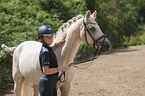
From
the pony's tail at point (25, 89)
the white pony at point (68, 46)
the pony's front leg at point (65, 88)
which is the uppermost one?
the white pony at point (68, 46)

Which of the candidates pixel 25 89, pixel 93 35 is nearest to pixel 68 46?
pixel 93 35

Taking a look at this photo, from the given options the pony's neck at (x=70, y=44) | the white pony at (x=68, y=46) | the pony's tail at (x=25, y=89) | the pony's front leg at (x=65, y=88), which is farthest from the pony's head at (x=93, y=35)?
the pony's tail at (x=25, y=89)

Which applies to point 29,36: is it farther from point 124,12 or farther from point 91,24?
point 124,12

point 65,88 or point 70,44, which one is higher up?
point 70,44

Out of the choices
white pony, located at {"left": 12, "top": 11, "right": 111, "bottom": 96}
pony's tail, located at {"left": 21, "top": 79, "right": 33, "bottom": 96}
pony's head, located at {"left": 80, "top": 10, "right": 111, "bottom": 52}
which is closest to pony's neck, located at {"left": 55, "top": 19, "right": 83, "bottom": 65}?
white pony, located at {"left": 12, "top": 11, "right": 111, "bottom": 96}

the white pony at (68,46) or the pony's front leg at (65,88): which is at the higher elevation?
the white pony at (68,46)

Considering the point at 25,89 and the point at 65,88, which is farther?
the point at 25,89

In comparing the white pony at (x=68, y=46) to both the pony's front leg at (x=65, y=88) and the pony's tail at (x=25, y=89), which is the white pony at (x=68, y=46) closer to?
the pony's front leg at (x=65, y=88)

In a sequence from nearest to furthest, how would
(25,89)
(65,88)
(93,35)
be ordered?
(93,35) → (65,88) → (25,89)

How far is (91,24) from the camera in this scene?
2428mm

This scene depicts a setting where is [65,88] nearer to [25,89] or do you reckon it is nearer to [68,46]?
[68,46]

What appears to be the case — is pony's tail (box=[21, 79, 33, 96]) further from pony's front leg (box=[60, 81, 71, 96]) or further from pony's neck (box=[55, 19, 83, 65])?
pony's neck (box=[55, 19, 83, 65])

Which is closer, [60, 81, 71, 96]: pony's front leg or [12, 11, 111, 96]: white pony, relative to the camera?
[12, 11, 111, 96]: white pony

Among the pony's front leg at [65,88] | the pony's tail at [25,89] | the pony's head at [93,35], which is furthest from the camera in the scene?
the pony's tail at [25,89]
